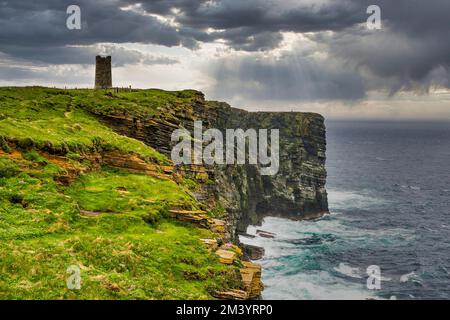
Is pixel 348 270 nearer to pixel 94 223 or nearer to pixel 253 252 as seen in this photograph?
pixel 253 252

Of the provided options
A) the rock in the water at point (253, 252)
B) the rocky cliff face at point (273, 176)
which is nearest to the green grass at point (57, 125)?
the rocky cliff face at point (273, 176)

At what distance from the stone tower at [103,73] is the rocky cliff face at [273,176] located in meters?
21.7

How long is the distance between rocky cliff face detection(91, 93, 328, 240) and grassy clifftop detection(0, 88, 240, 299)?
949 inches

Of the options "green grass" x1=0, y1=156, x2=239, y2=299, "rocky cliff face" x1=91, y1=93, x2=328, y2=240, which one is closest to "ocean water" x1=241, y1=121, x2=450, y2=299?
"rocky cliff face" x1=91, y1=93, x2=328, y2=240

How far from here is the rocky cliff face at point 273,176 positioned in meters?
79.3

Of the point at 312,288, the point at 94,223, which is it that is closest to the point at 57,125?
the point at 94,223

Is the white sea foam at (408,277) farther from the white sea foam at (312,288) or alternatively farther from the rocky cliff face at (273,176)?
the rocky cliff face at (273,176)

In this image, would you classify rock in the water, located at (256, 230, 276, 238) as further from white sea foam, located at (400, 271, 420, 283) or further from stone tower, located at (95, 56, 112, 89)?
stone tower, located at (95, 56, 112, 89)

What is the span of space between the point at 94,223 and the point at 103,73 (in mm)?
62563

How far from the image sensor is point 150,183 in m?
36.4

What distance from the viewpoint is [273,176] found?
13312 cm
